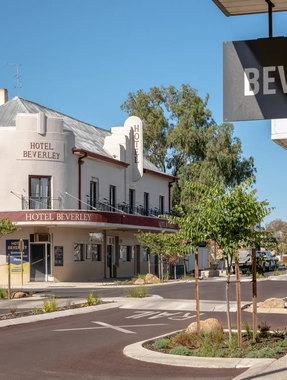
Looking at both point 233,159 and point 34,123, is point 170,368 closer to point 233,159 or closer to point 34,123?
point 34,123

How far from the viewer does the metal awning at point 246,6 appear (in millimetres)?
7047

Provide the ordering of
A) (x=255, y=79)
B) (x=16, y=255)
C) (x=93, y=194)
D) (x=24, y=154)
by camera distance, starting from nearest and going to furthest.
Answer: (x=255, y=79)
(x=24, y=154)
(x=16, y=255)
(x=93, y=194)

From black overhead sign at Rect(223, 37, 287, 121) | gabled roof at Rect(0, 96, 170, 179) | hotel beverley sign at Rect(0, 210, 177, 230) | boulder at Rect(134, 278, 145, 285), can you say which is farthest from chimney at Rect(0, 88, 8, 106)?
black overhead sign at Rect(223, 37, 287, 121)

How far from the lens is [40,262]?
140 ft

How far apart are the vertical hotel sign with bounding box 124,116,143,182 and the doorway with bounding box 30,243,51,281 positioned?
35.3 feet

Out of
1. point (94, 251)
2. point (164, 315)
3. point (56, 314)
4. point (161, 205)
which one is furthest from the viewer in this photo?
point (161, 205)

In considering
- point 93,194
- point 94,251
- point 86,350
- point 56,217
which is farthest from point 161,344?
point 93,194

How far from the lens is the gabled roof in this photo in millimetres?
45272

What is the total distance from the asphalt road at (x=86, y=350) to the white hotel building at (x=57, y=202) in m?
Result: 19.8

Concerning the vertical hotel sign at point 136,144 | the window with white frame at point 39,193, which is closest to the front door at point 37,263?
the window with white frame at point 39,193

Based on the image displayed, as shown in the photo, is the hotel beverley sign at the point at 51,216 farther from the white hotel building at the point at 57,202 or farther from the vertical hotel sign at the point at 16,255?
the vertical hotel sign at the point at 16,255

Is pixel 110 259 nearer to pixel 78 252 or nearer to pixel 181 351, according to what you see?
pixel 78 252

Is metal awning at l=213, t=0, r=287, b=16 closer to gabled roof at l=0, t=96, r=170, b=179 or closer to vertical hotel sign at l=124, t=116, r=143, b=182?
gabled roof at l=0, t=96, r=170, b=179

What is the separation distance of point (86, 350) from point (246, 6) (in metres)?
8.57
